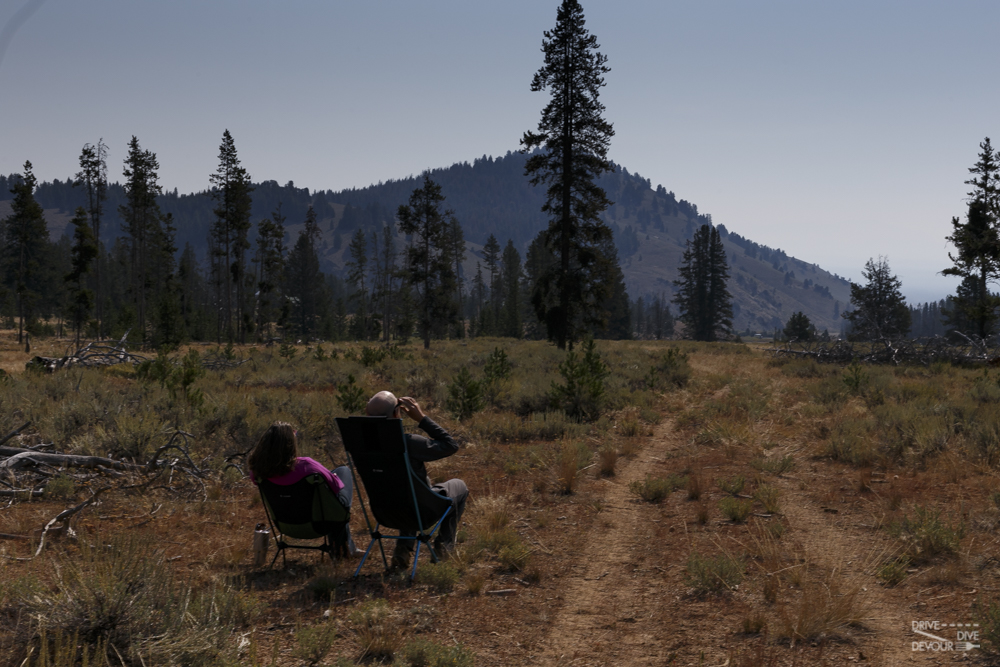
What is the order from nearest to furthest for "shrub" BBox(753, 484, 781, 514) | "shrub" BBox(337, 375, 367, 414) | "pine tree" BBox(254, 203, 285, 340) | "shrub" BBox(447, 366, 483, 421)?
"shrub" BBox(753, 484, 781, 514)
"shrub" BBox(337, 375, 367, 414)
"shrub" BBox(447, 366, 483, 421)
"pine tree" BBox(254, 203, 285, 340)

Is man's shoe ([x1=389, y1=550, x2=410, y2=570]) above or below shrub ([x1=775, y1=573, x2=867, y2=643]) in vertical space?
below

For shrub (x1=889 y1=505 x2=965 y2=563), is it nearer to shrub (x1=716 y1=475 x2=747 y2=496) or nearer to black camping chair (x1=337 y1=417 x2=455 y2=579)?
shrub (x1=716 y1=475 x2=747 y2=496)

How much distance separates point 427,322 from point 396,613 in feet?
121

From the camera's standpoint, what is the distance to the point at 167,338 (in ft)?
102

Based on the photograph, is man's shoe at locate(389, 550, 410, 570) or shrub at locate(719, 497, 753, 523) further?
shrub at locate(719, 497, 753, 523)

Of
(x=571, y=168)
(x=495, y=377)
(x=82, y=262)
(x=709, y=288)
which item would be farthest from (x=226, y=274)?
(x=709, y=288)

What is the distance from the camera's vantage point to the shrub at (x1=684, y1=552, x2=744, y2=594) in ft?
15.1

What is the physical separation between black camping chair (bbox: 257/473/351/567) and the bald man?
644 millimetres

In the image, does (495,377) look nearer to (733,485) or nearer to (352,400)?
(352,400)

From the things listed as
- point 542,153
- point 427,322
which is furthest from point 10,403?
point 427,322

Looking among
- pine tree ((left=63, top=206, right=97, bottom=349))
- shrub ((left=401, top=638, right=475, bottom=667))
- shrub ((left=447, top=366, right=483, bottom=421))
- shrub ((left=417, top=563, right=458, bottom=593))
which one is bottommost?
shrub ((left=417, top=563, right=458, bottom=593))

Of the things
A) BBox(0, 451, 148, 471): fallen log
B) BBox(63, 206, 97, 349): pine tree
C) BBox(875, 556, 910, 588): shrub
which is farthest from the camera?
BBox(63, 206, 97, 349): pine tree

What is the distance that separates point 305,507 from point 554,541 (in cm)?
259

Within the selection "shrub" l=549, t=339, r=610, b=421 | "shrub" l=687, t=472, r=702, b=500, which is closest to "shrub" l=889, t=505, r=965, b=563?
"shrub" l=687, t=472, r=702, b=500
